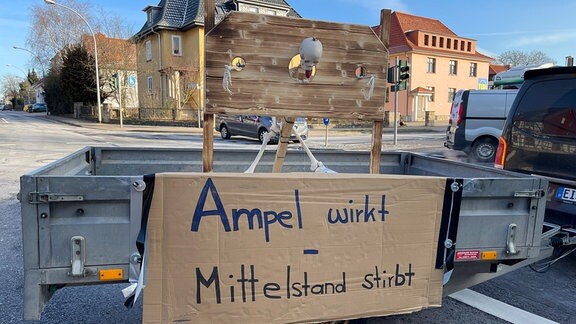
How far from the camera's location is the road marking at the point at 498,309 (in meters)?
3.32

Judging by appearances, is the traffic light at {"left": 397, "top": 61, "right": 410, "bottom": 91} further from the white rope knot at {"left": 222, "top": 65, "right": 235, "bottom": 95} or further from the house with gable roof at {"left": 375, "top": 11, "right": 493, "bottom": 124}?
the house with gable roof at {"left": 375, "top": 11, "right": 493, "bottom": 124}

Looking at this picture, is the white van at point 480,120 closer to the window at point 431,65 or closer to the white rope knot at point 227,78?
the white rope knot at point 227,78

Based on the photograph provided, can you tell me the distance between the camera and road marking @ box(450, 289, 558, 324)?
10.9ft

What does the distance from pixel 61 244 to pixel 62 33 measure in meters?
46.4

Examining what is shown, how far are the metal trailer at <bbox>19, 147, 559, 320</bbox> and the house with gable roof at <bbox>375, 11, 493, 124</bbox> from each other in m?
38.7

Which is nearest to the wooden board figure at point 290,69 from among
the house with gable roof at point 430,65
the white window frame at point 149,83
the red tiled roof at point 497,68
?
the house with gable roof at point 430,65

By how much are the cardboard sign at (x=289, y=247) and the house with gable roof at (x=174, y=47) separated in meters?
31.1

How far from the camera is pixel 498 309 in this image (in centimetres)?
353

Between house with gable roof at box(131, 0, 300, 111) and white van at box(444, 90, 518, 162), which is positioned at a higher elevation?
house with gable roof at box(131, 0, 300, 111)

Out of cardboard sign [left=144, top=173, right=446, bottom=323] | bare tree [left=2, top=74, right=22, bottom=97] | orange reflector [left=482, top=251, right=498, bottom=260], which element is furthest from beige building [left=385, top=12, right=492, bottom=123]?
bare tree [left=2, top=74, right=22, bottom=97]

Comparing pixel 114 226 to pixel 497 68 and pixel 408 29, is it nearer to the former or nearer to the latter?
pixel 408 29

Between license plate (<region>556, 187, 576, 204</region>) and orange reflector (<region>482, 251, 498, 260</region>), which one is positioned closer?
orange reflector (<region>482, 251, 498, 260</region>)

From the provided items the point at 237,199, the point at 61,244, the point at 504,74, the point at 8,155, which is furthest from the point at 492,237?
the point at 504,74

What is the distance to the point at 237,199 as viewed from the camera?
6.77ft
